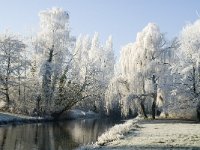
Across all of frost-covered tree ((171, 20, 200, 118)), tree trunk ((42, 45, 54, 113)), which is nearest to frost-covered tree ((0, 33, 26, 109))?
tree trunk ((42, 45, 54, 113))

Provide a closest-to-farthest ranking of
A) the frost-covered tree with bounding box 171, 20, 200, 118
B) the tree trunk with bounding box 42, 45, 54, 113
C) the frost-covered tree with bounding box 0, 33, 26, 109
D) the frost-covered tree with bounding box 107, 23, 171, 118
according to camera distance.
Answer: the frost-covered tree with bounding box 171, 20, 200, 118 → the frost-covered tree with bounding box 107, 23, 171, 118 → the frost-covered tree with bounding box 0, 33, 26, 109 → the tree trunk with bounding box 42, 45, 54, 113

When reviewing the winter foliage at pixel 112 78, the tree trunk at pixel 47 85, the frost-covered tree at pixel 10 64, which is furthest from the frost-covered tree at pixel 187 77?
the frost-covered tree at pixel 10 64

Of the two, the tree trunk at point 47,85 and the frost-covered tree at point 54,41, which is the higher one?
the frost-covered tree at point 54,41

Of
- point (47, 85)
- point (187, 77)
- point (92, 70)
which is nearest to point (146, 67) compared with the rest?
point (187, 77)

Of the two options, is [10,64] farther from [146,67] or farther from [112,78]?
[146,67]

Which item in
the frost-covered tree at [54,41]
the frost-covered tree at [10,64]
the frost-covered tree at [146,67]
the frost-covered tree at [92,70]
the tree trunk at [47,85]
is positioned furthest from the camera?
the frost-covered tree at [92,70]

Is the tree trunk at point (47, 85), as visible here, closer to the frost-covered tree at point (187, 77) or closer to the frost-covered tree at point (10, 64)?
the frost-covered tree at point (10, 64)

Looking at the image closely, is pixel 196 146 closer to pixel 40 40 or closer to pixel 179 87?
pixel 179 87

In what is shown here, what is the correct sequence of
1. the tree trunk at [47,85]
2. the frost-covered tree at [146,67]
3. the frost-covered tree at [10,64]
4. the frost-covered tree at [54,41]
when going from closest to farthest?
the frost-covered tree at [146,67]
the frost-covered tree at [10,64]
the tree trunk at [47,85]
the frost-covered tree at [54,41]

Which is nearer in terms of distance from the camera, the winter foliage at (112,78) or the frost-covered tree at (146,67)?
the winter foliage at (112,78)

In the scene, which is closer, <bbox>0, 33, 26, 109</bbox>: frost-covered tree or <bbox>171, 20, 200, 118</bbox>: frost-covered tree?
<bbox>171, 20, 200, 118</bbox>: frost-covered tree

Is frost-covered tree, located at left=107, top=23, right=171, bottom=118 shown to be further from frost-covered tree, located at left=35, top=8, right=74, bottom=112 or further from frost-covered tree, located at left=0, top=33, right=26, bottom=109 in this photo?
frost-covered tree, located at left=0, top=33, right=26, bottom=109

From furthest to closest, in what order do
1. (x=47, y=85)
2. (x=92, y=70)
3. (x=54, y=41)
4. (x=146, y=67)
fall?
(x=92, y=70), (x=54, y=41), (x=47, y=85), (x=146, y=67)

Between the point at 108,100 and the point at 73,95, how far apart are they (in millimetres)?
6112
